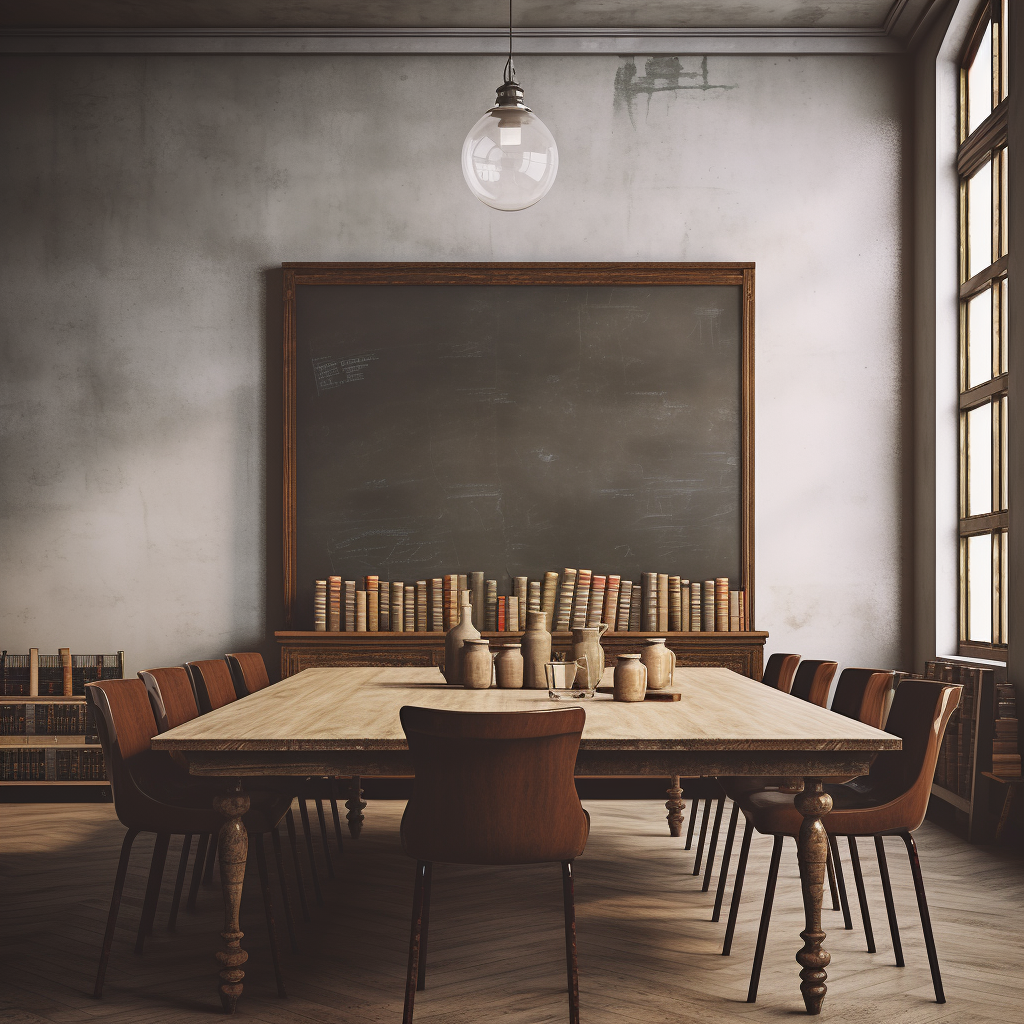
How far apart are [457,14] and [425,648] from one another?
384cm

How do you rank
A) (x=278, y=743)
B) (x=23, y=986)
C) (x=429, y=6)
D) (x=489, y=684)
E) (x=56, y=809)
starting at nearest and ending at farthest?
(x=278, y=743) → (x=23, y=986) → (x=489, y=684) → (x=56, y=809) → (x=429, y=6)

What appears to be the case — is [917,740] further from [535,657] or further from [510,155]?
[510,155]

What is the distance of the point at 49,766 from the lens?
5637mm

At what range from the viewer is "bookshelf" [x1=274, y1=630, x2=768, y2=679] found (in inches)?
220

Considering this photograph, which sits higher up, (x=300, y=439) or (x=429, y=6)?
(x=429, y=6)

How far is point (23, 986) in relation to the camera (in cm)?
294

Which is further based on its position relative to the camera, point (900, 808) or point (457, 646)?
point (457, 646)

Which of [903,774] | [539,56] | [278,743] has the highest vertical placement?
[539,56]

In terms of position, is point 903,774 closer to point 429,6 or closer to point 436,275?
point 436,275

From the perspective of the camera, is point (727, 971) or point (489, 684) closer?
point (727, 971)

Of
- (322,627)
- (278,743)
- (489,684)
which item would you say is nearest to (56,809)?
(322,627)

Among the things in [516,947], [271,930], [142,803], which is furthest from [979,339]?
[142,803]

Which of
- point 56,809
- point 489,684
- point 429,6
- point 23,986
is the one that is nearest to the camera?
point 23,986

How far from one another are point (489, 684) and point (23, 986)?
176cm
